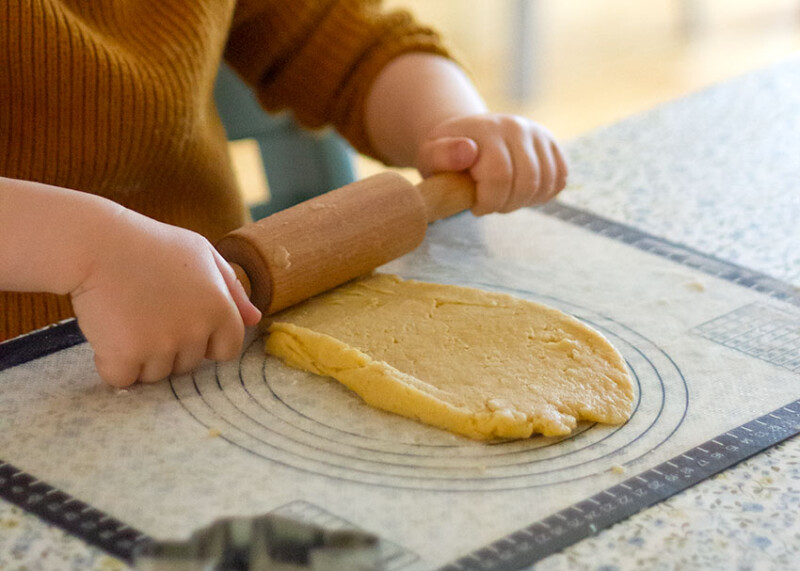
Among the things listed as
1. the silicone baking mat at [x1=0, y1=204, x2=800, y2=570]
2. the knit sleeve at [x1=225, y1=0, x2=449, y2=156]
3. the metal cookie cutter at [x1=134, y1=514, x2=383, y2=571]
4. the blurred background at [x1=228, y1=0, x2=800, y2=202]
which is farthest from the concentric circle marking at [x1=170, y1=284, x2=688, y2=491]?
the blurred background at [x1=228, y1=0, x2=800, y2=202]

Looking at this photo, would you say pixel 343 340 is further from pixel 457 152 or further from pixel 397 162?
pixel 397 162

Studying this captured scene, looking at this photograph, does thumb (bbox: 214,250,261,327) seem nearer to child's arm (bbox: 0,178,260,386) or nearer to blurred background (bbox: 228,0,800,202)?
child's arm (bbox: 0,178,260,386)

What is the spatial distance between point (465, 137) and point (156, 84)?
0.87ft

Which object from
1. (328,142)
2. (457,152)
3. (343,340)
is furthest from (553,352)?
(328,142)

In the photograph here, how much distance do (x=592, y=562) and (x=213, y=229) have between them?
588 millimetres

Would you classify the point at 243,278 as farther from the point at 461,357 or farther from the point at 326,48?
the point at 326,48

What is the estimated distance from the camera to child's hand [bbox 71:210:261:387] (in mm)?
564

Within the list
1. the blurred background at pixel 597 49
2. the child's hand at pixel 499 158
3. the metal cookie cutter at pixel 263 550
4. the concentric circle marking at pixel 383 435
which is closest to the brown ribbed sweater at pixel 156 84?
the child's hand at pixel 499 158

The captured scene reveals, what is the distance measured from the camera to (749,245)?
0.81 meters

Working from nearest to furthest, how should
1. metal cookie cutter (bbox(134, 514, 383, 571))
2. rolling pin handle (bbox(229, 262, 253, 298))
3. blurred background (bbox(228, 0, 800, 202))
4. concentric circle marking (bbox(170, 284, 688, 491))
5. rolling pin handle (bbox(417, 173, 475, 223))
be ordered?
metal cookie cutter (bbox(134, 514, 383, 571)) → concentric circle marking (bbox(170, 284, 688, 491)) → rolling pin handle (bbox(229, 262, 253, 298)) → rolling pin handle (bbox(417, 173, 475, 223)) → blurred background (bbox(228, 0, 800, 202))

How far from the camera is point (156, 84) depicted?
82cm

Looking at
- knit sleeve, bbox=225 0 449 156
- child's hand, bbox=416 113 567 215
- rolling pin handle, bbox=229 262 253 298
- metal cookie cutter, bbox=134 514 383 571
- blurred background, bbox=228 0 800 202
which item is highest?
knit sleeve, bbox=225 0 449 156

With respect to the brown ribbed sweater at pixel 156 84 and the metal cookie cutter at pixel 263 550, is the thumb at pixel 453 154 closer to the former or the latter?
the brown ribbed sweater at pixel 156 84

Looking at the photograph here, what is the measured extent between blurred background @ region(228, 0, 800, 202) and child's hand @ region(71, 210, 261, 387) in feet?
5.07
